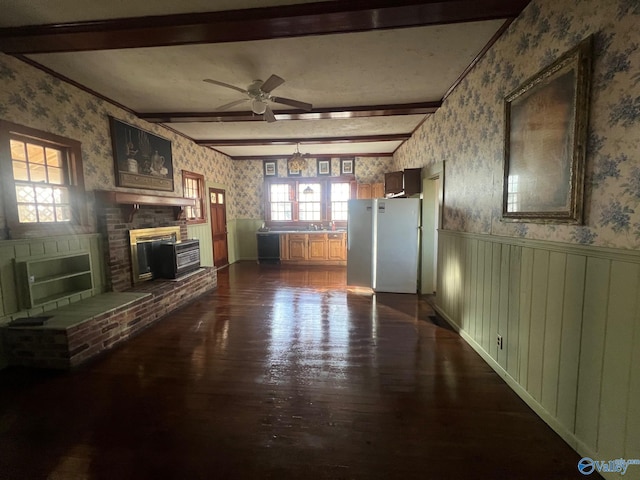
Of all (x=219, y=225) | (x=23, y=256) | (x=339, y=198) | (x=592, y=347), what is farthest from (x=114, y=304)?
(x=339, y=198)

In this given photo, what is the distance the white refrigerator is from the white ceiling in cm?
148

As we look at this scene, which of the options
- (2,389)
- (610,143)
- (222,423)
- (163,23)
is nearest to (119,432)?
(222,423)

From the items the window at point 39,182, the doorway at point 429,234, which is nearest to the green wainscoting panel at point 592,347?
the doorway at point 429,234

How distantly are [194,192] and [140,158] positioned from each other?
5.36 feet

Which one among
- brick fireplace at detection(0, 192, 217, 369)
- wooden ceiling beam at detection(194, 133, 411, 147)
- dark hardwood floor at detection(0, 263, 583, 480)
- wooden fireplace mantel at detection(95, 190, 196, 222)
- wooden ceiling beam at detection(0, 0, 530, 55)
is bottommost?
dark hardwood floor at detection(0, 263, 583, 480)

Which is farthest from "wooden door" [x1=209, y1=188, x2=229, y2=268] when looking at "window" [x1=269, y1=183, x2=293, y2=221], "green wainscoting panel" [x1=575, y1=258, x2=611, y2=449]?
"green wainscoting panel" [x1=575, y1=258, x2=611, y2=449]

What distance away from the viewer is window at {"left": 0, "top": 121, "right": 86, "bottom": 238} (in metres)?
2.48

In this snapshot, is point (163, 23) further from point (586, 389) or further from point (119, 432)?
point (586, 389)

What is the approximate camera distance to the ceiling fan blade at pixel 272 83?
255cm

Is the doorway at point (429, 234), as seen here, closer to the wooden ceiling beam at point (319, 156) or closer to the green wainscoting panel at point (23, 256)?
the wooden ceiling beam at point (319, 156)

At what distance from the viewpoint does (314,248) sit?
23.0 ft

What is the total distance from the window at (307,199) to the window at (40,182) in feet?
15.1

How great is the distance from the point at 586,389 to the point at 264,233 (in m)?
6.47

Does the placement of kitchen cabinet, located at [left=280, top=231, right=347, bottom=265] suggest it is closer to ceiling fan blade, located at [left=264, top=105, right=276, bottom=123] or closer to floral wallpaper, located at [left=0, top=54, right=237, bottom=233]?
floral wallpaper, located at [left=0, top=54, right=237, bottom=233]
